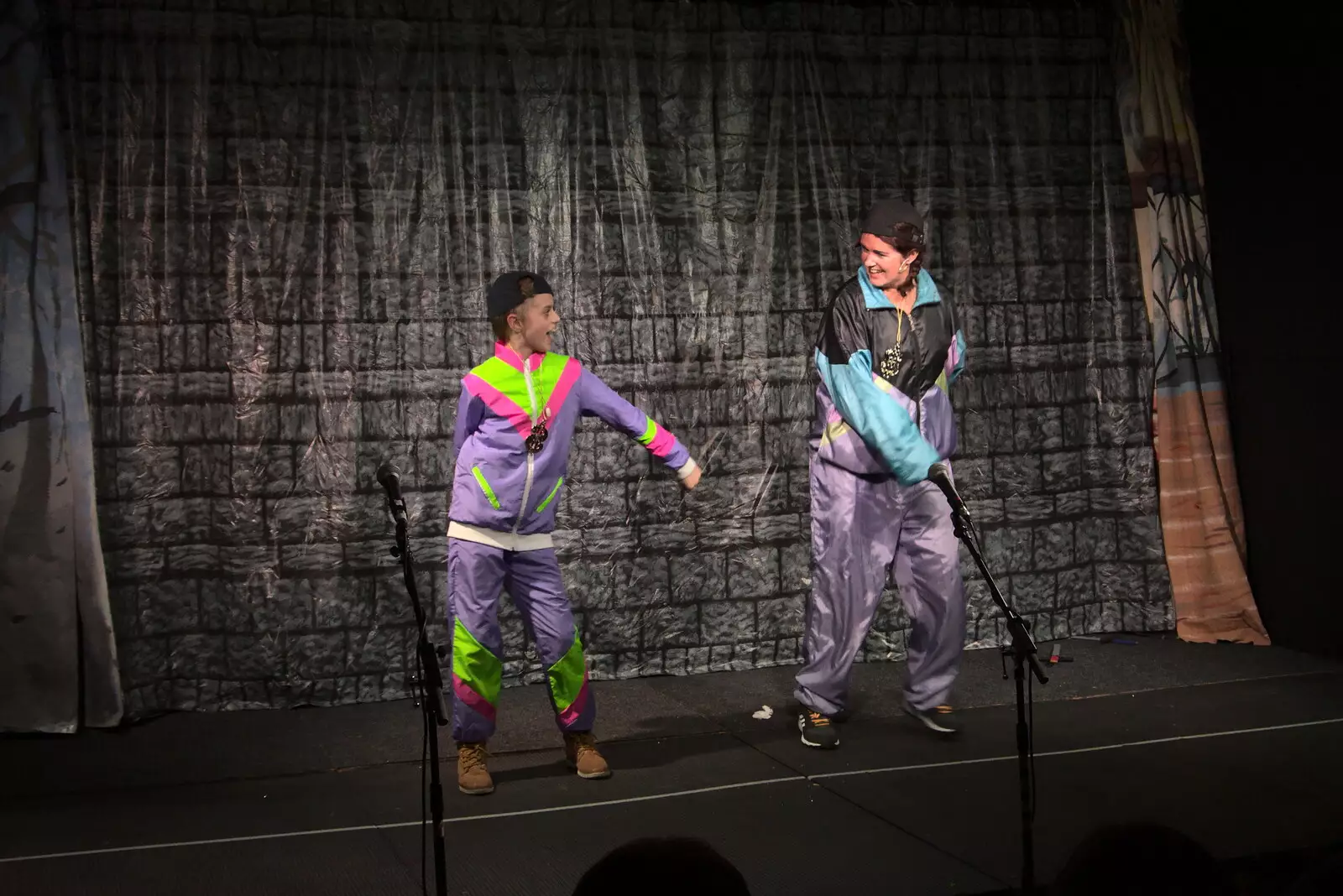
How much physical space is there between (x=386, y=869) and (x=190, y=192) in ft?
9.69

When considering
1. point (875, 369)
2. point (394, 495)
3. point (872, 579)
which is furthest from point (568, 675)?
point (875, 369)

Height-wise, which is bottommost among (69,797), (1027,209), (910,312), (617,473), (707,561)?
(69,797)

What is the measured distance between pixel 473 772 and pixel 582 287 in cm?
224

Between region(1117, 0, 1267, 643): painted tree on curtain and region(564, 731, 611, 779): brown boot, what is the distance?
3124mm

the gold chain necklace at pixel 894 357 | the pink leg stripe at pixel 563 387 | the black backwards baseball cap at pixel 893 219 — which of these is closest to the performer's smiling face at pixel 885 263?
the black backwards baseball cap at pixel 893 219

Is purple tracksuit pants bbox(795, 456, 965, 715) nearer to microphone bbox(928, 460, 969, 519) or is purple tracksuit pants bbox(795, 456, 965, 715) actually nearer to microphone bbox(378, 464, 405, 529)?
microphone bbox(928, 460, 969, 519)

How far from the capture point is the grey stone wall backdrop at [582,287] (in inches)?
204

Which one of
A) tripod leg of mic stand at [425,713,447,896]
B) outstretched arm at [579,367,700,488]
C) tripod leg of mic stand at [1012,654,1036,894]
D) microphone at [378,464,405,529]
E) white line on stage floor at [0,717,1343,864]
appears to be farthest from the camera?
outstretched arm at [579,367,700,488]

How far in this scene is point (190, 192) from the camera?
17.0ft

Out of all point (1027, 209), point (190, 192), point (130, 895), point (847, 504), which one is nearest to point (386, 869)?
point (130, 895)

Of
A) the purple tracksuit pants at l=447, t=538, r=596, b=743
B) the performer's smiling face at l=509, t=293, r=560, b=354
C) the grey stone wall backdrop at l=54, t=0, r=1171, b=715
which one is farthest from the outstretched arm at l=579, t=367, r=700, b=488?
the grey stone wall backdrop at l=54, t=0, r=1171, b=715

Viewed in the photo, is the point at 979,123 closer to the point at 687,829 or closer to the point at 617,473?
the point at 617,473

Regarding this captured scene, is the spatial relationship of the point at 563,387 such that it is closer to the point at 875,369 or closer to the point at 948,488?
the point at 875,369

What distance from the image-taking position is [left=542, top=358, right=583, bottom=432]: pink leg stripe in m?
4.21
